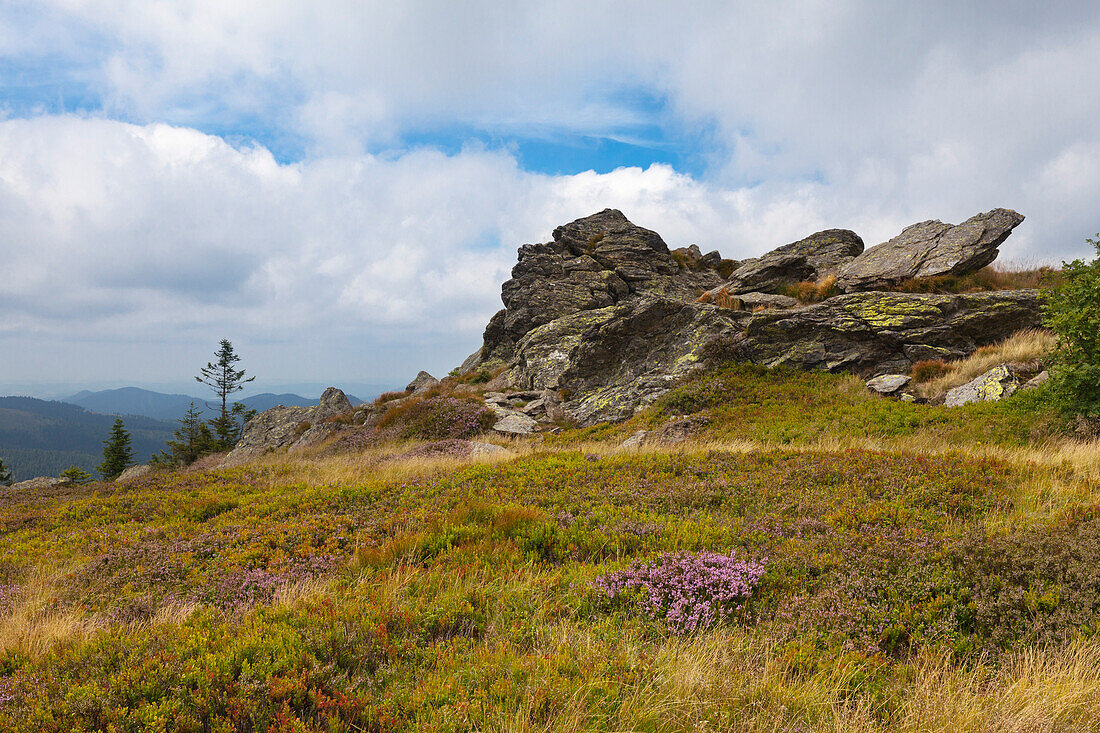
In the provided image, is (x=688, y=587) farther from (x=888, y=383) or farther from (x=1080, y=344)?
(x=888, y=383)

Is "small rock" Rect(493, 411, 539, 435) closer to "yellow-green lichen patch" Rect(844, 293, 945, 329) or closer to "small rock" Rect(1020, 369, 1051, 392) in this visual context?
"yellow-green lichen patch" Rect(844, 293, 945, 329)

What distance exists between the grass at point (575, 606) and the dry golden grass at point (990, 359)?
6.87m

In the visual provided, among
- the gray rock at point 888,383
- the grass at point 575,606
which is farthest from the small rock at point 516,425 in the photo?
the gray rock at point 888,383

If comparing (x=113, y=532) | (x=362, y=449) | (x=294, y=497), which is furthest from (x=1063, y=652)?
(x=362, y=449)

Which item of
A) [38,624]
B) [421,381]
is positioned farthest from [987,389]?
[421,381]

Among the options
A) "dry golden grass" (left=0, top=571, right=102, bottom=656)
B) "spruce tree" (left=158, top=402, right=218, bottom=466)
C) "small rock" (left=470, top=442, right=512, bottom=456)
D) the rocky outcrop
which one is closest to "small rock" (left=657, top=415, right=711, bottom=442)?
the rocky outcrop

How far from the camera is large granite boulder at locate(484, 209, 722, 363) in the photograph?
3549 centimetres

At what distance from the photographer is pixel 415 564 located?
7062 millimetres

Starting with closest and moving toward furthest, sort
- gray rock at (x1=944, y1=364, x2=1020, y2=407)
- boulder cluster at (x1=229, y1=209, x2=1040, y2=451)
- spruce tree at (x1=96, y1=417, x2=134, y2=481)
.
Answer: gray rock at (x1=944, y1=364, x2=1020, y2=407)
boulder cluster at (x1=229, y1=209, x2=1040, y2=451)
spruce tree at (x1=96, y1=417, x2=134, y2=481)

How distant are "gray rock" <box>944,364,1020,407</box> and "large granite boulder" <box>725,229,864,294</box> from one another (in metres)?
15.8

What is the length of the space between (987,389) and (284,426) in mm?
47050

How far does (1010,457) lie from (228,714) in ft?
46.1

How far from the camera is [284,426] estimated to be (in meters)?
42.6

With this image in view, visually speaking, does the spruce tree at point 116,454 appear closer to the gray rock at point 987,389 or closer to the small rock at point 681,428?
the small rock at point 681,428
